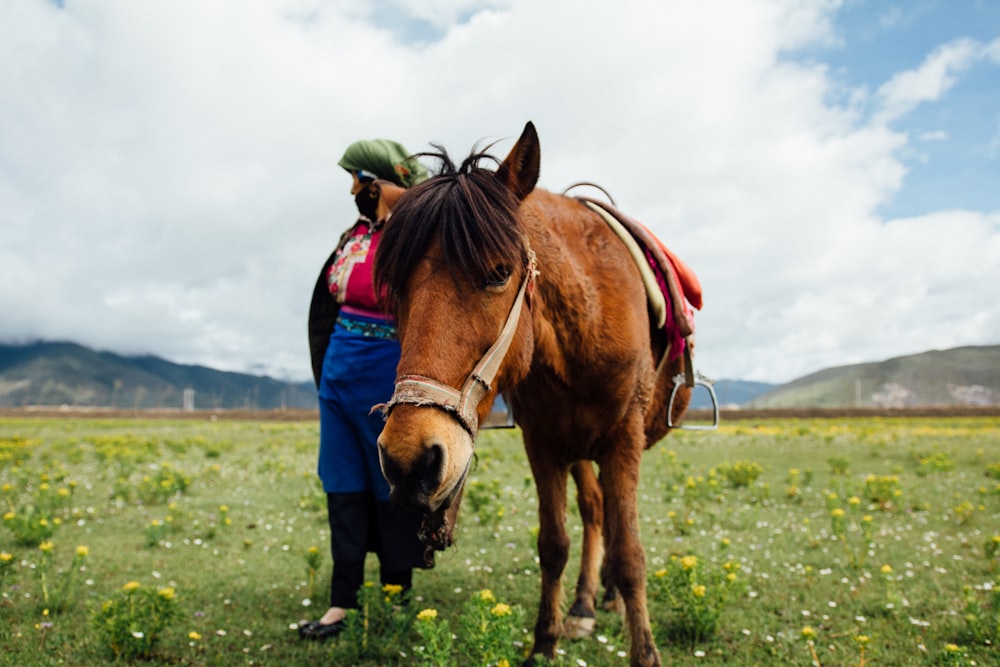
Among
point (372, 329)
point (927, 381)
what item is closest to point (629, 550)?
point (372, 329)

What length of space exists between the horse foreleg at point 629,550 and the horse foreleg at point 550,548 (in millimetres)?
327

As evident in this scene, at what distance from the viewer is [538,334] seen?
2566mm

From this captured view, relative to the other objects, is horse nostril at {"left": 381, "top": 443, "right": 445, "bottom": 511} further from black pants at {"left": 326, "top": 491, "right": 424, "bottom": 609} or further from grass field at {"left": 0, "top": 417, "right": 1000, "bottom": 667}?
black pants at {"left": 326, "top": 491, "right": 424, "bottom": 609}

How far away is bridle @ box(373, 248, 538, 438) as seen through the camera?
1811mm

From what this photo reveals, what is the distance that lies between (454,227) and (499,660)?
5.61 ft

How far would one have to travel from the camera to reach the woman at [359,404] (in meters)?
3.50

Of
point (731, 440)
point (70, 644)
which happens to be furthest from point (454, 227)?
point (731, 440)

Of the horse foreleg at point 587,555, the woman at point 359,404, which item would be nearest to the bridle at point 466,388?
the woman at point 359,404

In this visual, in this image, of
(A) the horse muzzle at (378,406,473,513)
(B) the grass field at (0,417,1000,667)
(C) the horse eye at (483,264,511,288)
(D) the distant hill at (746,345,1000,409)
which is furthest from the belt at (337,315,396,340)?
(D) the distant hill at (746,345,1000,409)

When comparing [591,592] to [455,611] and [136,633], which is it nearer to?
[455,611]

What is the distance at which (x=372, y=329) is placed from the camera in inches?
138

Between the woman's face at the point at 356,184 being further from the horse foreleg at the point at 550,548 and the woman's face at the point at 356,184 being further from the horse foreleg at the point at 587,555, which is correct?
the horse foreleg at the point at 587,555

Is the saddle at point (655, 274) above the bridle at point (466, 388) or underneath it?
above

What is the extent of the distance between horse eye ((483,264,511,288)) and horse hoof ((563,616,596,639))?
263cm
